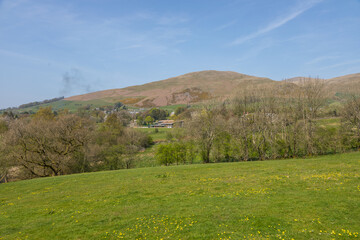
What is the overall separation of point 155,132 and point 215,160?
6894 cm

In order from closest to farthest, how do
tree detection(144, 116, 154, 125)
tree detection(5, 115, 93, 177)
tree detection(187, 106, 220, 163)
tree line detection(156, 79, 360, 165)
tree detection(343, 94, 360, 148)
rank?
tree detection(343, 94, 360, 148) < tree line detection(156, 79, 360, 165) < tree detection(5, 115, 93, 177) < tree detection(187, 106, 220, 163) < tree detection(144, 116, 154, 125)

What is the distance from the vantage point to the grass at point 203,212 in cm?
911

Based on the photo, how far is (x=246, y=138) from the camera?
3988 centimetres

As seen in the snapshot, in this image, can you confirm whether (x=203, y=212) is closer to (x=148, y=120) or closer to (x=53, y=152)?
(x=53, y=152)

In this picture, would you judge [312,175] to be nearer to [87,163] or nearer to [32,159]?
[87,163]

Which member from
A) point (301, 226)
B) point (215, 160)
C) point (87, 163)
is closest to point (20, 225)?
point (301, 226)

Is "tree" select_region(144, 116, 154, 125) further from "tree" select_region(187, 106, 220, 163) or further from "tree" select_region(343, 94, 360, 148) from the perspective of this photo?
"tree" select_region(343, 94, 360, 148)

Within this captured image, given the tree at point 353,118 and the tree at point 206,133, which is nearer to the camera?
the tree at point 353,118

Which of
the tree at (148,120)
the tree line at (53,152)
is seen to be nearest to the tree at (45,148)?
the tree line at (53,152)

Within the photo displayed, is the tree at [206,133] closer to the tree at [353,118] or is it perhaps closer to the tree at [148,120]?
the tree at [353,118]

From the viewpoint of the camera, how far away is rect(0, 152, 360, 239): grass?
29.9 feet

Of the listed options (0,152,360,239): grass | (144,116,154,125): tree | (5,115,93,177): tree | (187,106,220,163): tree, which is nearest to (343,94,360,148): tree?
(187,106,220,163): tree

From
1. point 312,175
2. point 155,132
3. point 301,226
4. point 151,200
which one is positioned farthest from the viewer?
point 155,132

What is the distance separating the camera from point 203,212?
11.3m
